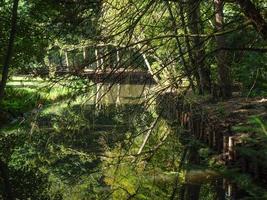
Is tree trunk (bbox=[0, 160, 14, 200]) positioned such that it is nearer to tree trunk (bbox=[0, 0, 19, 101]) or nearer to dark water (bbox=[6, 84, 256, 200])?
dark water (bbox=[6, 84, 256, 200])

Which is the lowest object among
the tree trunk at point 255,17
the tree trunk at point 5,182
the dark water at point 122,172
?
the tree trunk at point 5,182

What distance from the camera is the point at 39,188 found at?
41.7 ft

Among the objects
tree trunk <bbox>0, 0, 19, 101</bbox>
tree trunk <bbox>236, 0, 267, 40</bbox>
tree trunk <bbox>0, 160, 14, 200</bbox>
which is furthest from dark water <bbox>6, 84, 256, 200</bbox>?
tree trunk <bbox>236, 0, 267, 40</bbox>

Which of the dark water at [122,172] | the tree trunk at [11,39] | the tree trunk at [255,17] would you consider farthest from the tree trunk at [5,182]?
the tree trunk at [255,17]

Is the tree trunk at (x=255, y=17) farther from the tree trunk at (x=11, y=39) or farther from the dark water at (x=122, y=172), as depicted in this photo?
the tree trunk at (x=11, y=39)

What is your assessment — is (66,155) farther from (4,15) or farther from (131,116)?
(131,116)

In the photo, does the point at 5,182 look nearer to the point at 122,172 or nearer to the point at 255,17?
the point at 122,172

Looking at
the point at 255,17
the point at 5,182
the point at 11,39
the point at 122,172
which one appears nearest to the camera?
the point at 255,17

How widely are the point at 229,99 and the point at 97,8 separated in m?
13.5

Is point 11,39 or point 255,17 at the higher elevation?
point 11,39

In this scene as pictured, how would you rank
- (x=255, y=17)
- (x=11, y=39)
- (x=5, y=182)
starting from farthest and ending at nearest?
(x=11, y=39)
(x=5, y=182)
(x=255, y=17)

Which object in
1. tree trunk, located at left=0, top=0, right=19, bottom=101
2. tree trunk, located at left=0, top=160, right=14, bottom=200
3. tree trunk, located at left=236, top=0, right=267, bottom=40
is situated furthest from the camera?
tree trunk, located at left=0, top=0, right=19, bottom=101

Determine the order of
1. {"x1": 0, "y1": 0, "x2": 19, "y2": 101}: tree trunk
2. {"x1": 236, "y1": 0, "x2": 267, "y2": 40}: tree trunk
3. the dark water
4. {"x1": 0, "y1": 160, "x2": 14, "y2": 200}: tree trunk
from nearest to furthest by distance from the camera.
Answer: {"x1": 236, "y1": 0, "x2": 267, "y2": 40}: tree trunk
the dark water
{"x1": 0, "y1": 160, "x2": 14, "y2": 200}: tree trunk
{"x1": 0, "y1": 0, "x2": 19, "y2": 101}: tree trunk

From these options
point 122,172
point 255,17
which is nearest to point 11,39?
point 122,172
